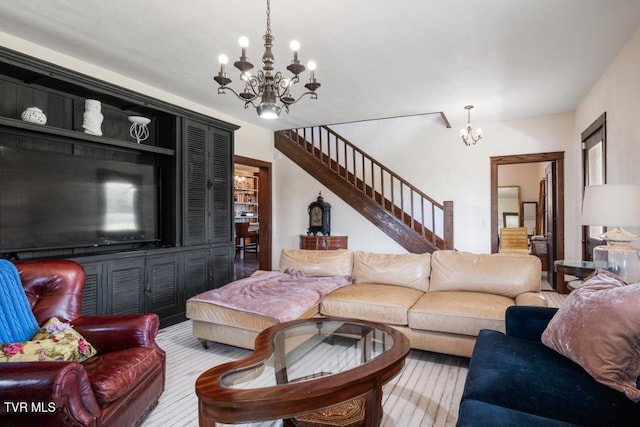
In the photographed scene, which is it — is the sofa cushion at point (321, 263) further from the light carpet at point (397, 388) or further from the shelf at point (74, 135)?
the shelf at point (74, 135)

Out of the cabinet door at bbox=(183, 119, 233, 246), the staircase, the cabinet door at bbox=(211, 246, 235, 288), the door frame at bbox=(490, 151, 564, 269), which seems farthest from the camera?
the staircase

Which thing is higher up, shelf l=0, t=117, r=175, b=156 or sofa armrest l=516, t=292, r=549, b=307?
shelf l=0, t=117, r=175, b=156

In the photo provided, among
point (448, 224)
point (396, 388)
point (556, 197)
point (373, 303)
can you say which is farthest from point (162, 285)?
point (556, 197)

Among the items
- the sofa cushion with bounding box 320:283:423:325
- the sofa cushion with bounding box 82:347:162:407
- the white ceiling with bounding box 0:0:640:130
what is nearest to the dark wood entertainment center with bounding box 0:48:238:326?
the white ceiling with bounding box 0:0:640:130

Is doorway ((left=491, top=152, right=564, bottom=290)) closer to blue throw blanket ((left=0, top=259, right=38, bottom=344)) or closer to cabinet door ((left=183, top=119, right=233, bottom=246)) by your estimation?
cabinet door ((left=183, top=119, right=233, bottom=246))

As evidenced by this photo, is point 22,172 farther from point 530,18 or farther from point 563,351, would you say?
point 530,18

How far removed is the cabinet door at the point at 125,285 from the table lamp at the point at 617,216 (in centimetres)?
398

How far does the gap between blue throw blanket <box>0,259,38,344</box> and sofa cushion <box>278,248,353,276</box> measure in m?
2.34

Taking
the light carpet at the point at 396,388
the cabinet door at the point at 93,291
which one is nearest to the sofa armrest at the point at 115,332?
the light carpet at the point at 396,388

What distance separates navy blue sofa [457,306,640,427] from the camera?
125cm

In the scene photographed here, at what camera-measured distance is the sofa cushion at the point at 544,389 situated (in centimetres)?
129

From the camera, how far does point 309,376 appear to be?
73.4 inches

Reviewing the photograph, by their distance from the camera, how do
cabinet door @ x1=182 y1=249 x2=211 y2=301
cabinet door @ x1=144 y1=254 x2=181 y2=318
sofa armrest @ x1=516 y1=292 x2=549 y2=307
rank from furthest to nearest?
cabinet door @ x1=182 y1=249 x2=211 y2=301
cabinet door @ x1=144 y1=254 x2=181 y2=318
sofa armrest @ x1=516 y1=292 x2=549 y2=307

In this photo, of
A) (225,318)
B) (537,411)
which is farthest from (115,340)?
(537,411)
